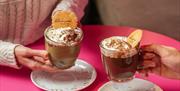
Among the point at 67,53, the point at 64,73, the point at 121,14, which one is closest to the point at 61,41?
the point at 67,53

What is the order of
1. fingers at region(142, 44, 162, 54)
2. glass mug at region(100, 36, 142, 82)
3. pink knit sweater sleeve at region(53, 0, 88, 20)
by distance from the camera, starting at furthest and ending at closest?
pink knit sweater sleeve at region(53, 0, 88, 20) < fingers at region(142, 44, 162, 54) < glass mug at region(100, 36, 142, 82)

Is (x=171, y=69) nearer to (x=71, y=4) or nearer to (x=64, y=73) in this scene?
(x=64, y=73)

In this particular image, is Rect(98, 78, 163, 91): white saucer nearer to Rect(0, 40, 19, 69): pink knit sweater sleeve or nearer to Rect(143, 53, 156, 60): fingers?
Rect(143, 53, 156, 60): fingers

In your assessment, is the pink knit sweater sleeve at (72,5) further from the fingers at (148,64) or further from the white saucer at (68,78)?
the fingers at (148,64)

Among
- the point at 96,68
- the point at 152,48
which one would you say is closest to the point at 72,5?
the point at 96,68

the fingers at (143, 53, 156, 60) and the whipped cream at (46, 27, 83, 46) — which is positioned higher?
the whipped cream at (46, 27, 83, 46)

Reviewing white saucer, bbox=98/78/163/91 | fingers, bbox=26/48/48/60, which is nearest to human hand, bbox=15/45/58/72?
fingers, bbox=26/48/48/60
